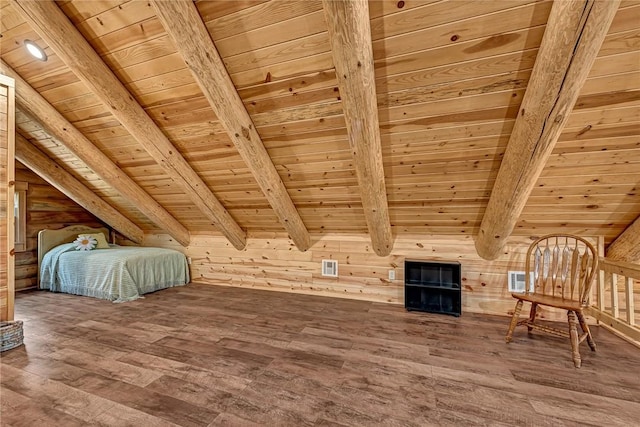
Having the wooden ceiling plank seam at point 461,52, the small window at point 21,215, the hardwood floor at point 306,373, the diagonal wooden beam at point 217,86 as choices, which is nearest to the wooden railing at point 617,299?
the hardwood floor at point 306,373

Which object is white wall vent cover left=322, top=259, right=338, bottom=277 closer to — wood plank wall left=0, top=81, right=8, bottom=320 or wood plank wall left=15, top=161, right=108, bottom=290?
wood plank wall left=0, top=81, right=8, bottom=320

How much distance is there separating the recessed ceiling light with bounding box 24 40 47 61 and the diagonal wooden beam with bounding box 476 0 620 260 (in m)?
3.23

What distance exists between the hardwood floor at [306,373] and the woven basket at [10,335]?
7 centimetres

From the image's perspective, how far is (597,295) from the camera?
239cm

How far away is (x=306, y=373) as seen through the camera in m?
1.66

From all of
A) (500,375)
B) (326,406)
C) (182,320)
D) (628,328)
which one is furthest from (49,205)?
(628,328)

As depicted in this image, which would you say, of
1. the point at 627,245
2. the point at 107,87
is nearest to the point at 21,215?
the point at 107,87

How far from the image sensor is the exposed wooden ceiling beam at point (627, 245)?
2252mm

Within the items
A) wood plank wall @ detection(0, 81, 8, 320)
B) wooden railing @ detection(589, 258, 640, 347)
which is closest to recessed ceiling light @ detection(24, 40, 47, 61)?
wood plank wall @ detection(0, 81, 8, 320)

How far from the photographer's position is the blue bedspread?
3141 millimetres

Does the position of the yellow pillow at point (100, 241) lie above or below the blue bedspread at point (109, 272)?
above

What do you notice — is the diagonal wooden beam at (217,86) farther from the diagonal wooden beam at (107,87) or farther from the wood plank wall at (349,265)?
the wood plank wall at (349,265)

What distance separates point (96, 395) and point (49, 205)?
3.87m

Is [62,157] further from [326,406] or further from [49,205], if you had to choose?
[326,406]
